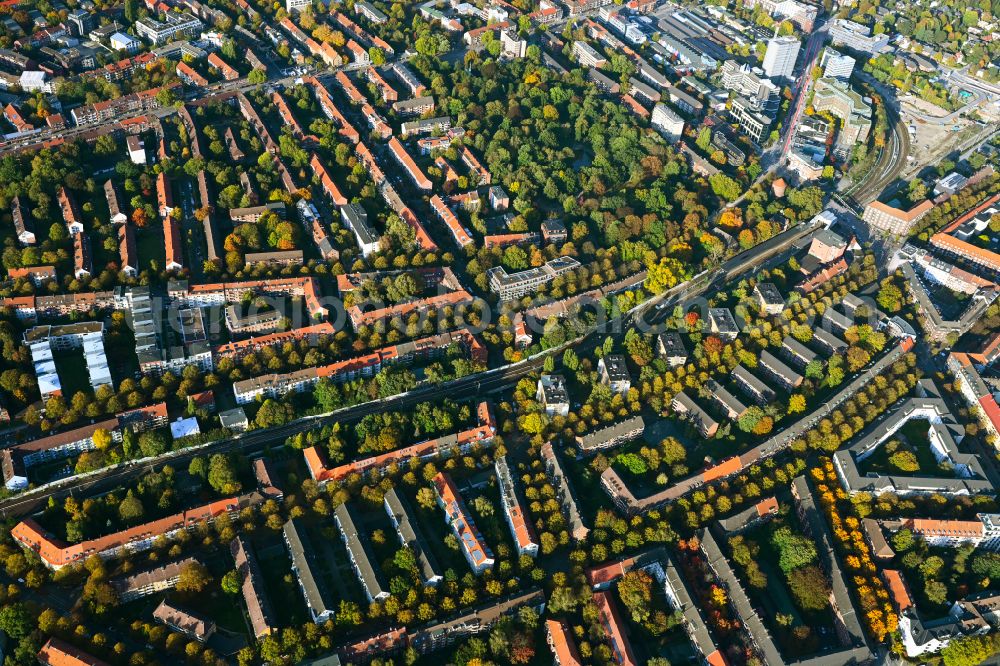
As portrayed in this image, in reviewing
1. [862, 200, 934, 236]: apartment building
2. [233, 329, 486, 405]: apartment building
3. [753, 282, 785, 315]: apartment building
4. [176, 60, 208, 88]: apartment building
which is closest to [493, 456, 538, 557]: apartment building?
[233, 329, 486, 405]: apartment building

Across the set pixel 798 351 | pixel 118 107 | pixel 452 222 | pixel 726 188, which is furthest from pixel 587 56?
pixel 118 107

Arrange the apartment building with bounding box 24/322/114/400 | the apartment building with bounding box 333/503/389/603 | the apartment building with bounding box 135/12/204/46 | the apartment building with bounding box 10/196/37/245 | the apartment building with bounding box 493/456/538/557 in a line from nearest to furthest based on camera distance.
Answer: the apartment building with bounding box 333/503/389/603
the apartment building with bounding box 493/456/538/557
the apartment building with bounding box 24/322/114/400
the apartment building with bounding box 10/196/37/245
the apartment building with bounding box 135/12/204/46

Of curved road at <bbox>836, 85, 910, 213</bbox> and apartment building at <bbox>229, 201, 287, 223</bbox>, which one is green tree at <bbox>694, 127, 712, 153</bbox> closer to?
curved road at <bbox>836, 85, 910, 213</bbox>

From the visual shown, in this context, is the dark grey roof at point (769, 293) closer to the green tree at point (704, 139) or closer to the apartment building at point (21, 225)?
the green tree at point (704, 139)

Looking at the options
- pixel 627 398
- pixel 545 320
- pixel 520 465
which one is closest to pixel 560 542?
pixel 520 465

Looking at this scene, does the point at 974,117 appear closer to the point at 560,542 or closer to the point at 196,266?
the point at 560,542
